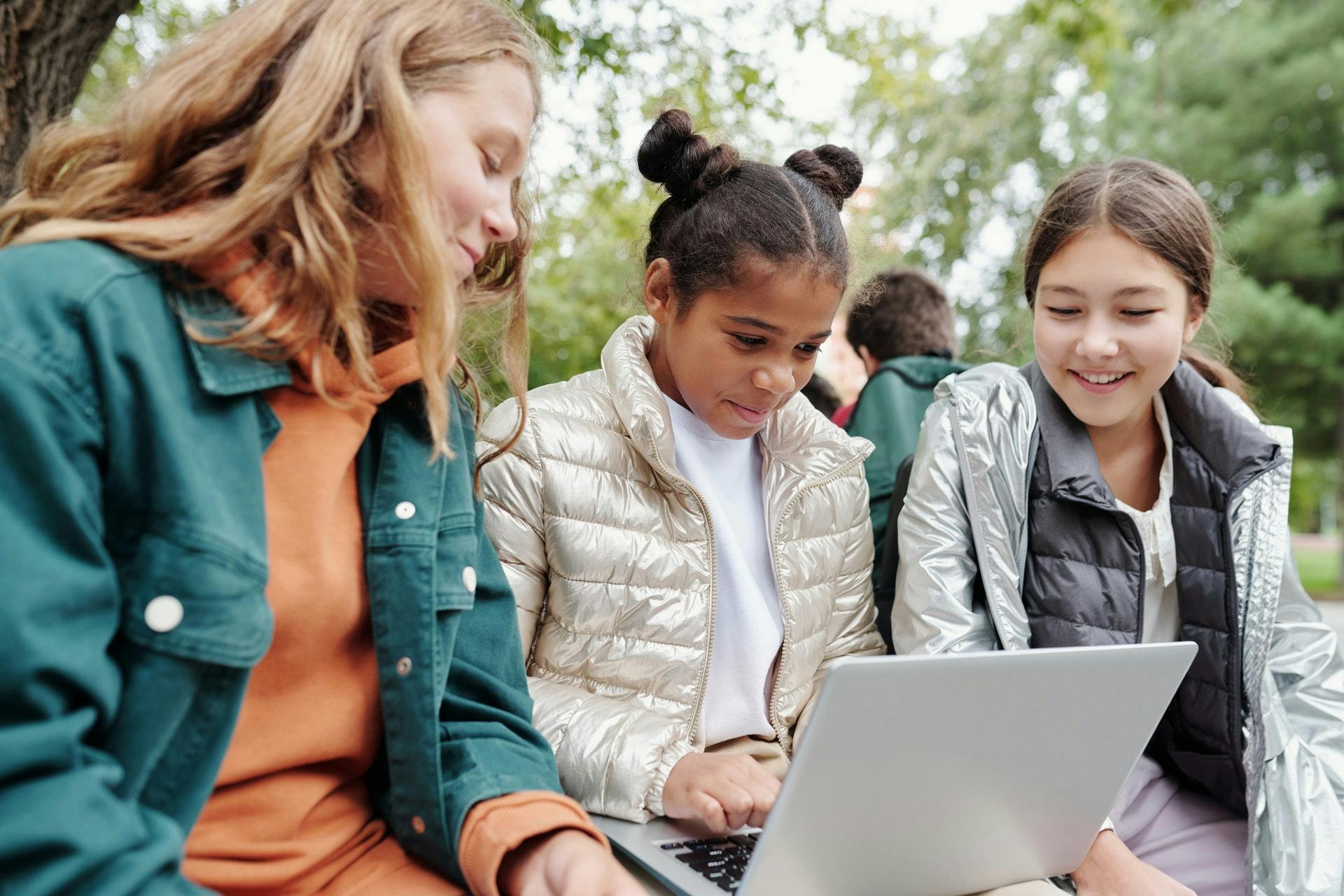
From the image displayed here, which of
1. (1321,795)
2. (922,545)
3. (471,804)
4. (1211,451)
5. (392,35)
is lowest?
(471,804)

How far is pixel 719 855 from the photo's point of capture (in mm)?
1431

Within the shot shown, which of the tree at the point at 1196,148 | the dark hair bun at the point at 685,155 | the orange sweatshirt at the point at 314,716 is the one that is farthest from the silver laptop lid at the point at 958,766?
the tree at the point at 1196,148

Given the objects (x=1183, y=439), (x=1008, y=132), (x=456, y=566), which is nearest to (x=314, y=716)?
(x=456, y=566)

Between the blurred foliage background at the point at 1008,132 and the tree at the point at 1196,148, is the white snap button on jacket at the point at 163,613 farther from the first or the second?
the tree at the point at 1196,148

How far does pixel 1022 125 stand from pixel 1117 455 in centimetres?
1019

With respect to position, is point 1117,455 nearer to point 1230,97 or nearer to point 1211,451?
point 1211,451

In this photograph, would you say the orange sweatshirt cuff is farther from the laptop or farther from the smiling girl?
the smiling girl

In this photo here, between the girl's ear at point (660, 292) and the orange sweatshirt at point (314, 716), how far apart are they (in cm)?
80

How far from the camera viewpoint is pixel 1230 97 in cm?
1306

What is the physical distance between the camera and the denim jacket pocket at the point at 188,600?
38.7 inches

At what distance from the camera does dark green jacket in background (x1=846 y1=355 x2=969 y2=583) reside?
2883mm

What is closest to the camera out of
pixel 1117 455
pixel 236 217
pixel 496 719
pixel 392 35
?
pixel 236 217

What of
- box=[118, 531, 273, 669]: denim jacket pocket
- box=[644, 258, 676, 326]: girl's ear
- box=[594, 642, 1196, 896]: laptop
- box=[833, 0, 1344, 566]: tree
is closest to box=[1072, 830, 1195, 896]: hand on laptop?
box=[594, 642, 1196, 896]: laptop

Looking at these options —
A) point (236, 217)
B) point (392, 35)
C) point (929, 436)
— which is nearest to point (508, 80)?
point (392, 35)
